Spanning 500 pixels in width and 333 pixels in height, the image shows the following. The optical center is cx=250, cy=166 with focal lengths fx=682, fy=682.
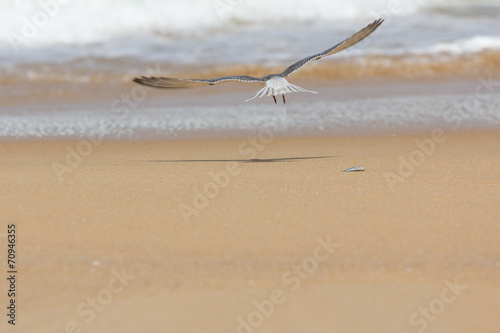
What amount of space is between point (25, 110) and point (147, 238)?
5710 mm

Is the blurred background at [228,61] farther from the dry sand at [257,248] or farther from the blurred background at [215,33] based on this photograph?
the dry sand at [257,248]

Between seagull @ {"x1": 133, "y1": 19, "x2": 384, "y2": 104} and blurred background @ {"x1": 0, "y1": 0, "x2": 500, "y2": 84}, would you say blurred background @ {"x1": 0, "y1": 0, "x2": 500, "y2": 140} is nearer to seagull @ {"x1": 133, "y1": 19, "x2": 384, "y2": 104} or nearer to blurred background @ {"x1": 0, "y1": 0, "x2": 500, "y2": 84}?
blurred background @ {"x1": 0, "y1": 0, "x2": 500, "y2": 84}

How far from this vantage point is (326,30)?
14.9 meters

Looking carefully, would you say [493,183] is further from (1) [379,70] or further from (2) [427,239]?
(1) [379,70]

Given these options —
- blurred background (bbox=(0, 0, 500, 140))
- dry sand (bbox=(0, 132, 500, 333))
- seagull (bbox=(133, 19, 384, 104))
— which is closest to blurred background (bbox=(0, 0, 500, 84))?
blurred background (bbox=(0, 0, 500, 140))

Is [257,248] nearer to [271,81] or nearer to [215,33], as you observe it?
[271,81]

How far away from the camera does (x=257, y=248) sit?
11.9ft

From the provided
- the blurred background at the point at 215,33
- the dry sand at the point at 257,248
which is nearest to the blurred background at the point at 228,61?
the blurred background at the point at 215,33

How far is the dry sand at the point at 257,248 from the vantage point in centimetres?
292

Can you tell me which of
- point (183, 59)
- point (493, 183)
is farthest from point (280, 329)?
point (183, 59)

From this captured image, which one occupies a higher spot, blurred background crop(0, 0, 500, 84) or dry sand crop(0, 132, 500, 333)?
blurred background crop(0, 0, 500, 84)

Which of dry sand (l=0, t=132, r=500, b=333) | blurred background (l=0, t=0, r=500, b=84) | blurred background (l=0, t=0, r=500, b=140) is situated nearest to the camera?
dry sand (l=0, t=132, r=500, b=333)

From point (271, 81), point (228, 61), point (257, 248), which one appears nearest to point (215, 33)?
point (228, 61)

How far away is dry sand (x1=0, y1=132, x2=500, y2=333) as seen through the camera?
2924 millimetres
